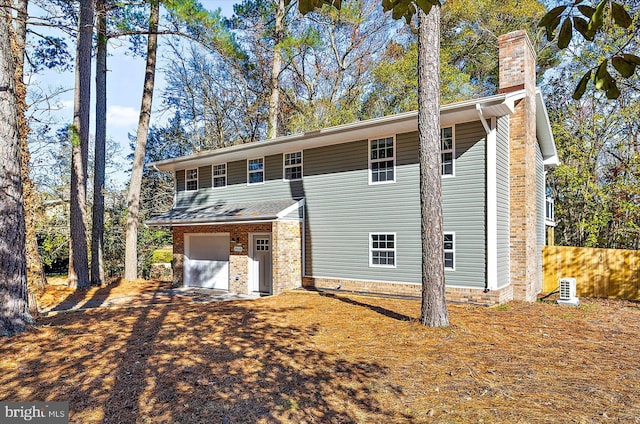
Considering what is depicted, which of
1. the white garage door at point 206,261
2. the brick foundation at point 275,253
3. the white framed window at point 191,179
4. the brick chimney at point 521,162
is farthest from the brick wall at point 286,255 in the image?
the brick chimney at point 521,162

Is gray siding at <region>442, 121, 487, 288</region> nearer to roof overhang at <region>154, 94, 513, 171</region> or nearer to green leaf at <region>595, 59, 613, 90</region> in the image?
roof overhang at <region>154, 94, 513, 171</region>

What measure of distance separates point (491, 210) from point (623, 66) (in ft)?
27.0

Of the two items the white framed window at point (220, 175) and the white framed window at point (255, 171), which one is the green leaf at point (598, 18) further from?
the white framed window at point (220, 175)

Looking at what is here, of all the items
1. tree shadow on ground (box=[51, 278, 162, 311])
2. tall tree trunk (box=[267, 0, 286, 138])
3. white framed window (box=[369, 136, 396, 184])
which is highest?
tall tree trunk (box=[267, 0, 286, 138])

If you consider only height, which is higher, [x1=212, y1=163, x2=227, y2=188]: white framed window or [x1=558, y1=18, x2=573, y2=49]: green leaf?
[x1=212, y1=163, x2=227, y2=188]: white framed window

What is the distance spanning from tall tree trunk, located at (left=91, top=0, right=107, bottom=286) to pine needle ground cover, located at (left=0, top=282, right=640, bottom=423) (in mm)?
6973

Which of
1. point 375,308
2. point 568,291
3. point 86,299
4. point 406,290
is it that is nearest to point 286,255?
point 406,290

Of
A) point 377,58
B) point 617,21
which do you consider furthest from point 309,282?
point 377,58

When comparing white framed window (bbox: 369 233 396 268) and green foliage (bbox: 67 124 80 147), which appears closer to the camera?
white framed window (bbox: 369 233 396 268)

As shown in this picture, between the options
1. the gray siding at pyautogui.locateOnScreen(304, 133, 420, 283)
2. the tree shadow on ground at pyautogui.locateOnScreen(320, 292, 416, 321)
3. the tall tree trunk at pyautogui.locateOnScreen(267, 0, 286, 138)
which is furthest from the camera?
the tall tree trunk at pyautogui.locateOnScreen(267, 0, 286, 138)

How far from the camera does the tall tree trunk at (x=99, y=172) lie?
14230 millimetres

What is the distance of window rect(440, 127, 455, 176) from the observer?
32.4 feet

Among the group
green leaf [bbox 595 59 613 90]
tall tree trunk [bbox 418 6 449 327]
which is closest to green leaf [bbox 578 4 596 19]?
green leaf [bbox 595 59 613 90]

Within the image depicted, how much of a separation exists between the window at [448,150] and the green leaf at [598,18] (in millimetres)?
8555
